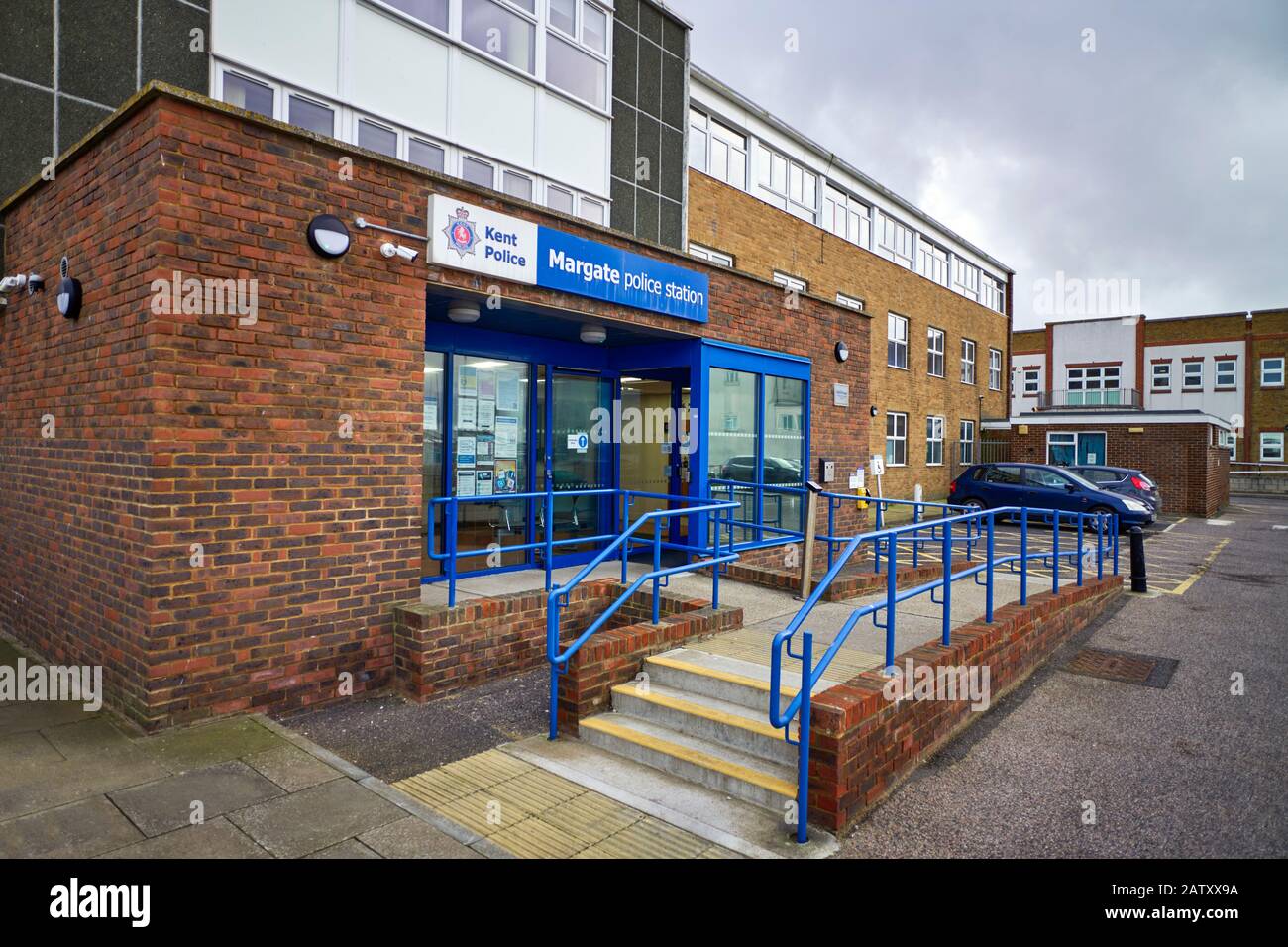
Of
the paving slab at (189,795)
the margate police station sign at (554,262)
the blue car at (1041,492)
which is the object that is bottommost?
the paving slab at (189,795)

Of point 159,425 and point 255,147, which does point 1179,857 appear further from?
point 255,147

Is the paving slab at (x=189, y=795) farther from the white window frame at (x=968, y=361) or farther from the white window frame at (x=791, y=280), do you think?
the white window frame at (x=968, y=361)

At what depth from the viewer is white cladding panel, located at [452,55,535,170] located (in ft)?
31.3

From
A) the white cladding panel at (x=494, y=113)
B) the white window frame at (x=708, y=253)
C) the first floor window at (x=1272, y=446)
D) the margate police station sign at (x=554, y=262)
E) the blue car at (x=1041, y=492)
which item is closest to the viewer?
the margate police station sign at (x=554, y=262)

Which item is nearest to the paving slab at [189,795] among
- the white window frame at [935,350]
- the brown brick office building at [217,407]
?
the brown brick office building at [217,407]

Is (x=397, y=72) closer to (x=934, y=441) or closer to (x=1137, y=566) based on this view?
(x=1137, y=566)

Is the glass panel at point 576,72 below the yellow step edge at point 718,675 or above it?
above

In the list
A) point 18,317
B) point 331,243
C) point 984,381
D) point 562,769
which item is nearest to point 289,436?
point 331,243

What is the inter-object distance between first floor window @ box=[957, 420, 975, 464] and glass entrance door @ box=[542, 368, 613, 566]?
2000cm

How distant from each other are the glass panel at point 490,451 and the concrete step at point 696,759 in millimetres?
3351

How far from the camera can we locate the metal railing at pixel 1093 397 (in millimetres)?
36125

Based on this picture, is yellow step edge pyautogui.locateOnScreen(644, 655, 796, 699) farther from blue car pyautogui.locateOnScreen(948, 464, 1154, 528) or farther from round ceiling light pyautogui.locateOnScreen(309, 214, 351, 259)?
blue car pyautogui.locateOnScreen(948, 464, 1154, 528)

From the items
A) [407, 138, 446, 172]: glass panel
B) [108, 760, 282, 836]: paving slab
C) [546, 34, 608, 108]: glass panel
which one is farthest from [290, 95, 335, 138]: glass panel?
[108, 760, 282, 836]: paving slab

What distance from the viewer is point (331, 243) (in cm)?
549
